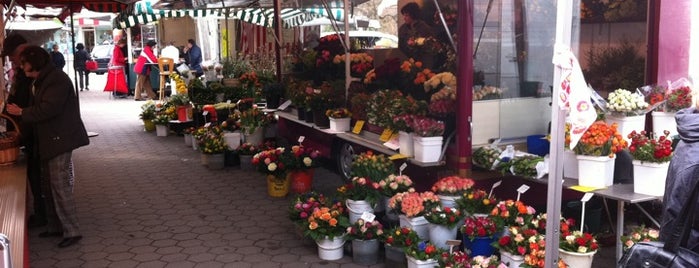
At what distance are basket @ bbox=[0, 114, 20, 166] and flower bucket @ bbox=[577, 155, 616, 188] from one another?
4650 mm

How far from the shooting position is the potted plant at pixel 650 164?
4.38m

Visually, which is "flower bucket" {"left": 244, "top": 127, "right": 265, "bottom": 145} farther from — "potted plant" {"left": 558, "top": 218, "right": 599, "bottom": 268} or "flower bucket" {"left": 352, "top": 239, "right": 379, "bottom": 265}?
"potted plant" {"left": 558, "top": 218, "right": 599, "bottom": 268}

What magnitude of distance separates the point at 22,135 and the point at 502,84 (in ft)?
14.1

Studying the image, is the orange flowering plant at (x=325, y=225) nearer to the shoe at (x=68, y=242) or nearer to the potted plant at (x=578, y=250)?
the potted plant at (x=578, y=250)

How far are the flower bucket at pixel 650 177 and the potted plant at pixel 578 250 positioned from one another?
61cm

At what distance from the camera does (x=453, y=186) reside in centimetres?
518

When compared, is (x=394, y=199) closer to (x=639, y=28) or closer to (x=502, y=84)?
(x=502, y=84)

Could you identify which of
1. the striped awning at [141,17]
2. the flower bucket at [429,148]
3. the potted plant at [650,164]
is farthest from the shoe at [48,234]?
the striped awning at [141,17]

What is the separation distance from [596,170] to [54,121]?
4213 mm

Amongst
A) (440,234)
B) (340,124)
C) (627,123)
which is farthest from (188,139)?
(627,123)

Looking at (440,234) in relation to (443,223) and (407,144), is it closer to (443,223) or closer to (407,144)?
(443,223)

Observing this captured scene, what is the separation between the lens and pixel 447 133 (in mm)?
5746

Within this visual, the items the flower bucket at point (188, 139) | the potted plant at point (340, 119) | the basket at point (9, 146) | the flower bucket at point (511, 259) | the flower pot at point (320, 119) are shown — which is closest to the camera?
the flower bucket at point (511, 259)

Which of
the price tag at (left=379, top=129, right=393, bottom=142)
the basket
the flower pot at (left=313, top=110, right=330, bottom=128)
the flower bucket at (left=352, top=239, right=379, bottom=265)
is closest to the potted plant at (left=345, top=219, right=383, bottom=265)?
the flower bucket at (left=352, top=239, right=379, bottom=265)
